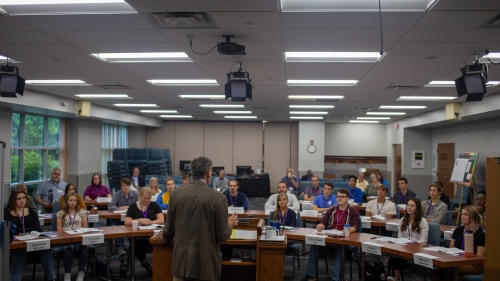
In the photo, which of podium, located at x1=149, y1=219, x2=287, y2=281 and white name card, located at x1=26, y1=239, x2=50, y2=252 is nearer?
podium, located at x1=149, y1=219, x2=287, y2=281

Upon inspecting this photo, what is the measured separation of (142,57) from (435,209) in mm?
5627

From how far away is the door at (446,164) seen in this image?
583 inches

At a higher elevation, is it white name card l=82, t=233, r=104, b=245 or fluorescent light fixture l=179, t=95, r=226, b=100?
fluorescent light fixture l=179, t=95, r=226, b=100

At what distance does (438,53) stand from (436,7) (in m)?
1.97

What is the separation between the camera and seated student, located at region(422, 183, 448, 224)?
7.88 metres

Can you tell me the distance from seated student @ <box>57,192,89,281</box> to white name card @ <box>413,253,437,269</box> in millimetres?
4388

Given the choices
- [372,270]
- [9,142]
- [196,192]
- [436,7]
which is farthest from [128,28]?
[9,142]

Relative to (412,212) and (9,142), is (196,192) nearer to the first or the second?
(412,212)

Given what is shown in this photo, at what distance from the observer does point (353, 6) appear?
13.6 ft

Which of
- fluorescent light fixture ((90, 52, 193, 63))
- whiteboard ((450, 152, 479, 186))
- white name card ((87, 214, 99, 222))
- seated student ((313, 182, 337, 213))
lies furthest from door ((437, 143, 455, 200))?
white name card ((87, 214, 99, 222))

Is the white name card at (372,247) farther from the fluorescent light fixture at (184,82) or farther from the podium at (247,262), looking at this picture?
the fluorescent light fixture at (184,82)

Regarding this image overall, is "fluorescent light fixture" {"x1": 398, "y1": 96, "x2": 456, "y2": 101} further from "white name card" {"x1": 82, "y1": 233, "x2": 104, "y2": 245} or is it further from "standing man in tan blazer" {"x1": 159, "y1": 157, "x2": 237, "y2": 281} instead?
"standing man in tan blazer" {"x1": 159, "y1": 157, "x2": 237, "y2": 281}

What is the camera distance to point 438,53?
232 inches

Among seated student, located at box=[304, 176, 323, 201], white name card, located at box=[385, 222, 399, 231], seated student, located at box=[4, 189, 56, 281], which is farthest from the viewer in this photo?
seated student, located at box=[304, 176, 323, 201]
